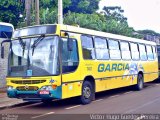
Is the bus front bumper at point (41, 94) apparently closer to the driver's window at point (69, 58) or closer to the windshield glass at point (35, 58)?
the windshield glass at point (35, 58)

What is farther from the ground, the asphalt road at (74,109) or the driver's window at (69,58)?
the driver's window at (69,58)

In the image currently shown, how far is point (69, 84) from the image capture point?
11820 millimetres

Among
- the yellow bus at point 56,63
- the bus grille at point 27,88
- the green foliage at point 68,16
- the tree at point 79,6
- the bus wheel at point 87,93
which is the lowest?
the bus wheel at point 87,93

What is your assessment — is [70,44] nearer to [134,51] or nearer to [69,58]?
[69,58]

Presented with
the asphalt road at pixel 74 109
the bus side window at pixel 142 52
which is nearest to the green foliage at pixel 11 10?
the bus side window at pixel 142 52

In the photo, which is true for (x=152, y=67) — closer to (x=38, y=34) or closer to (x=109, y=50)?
(x=109, y=50)

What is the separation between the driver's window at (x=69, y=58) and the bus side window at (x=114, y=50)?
3.23 metres

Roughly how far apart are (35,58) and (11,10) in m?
22.6

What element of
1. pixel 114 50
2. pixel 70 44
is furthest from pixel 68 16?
pixel 70 44

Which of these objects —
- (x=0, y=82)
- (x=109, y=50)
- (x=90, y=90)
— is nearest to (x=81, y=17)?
(x=0, y=82)

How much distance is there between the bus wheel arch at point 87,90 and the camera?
12713 mm

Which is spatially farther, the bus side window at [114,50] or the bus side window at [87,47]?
the bus side window at [114,50]

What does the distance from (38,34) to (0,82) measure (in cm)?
801

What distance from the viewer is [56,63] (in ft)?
37.2
